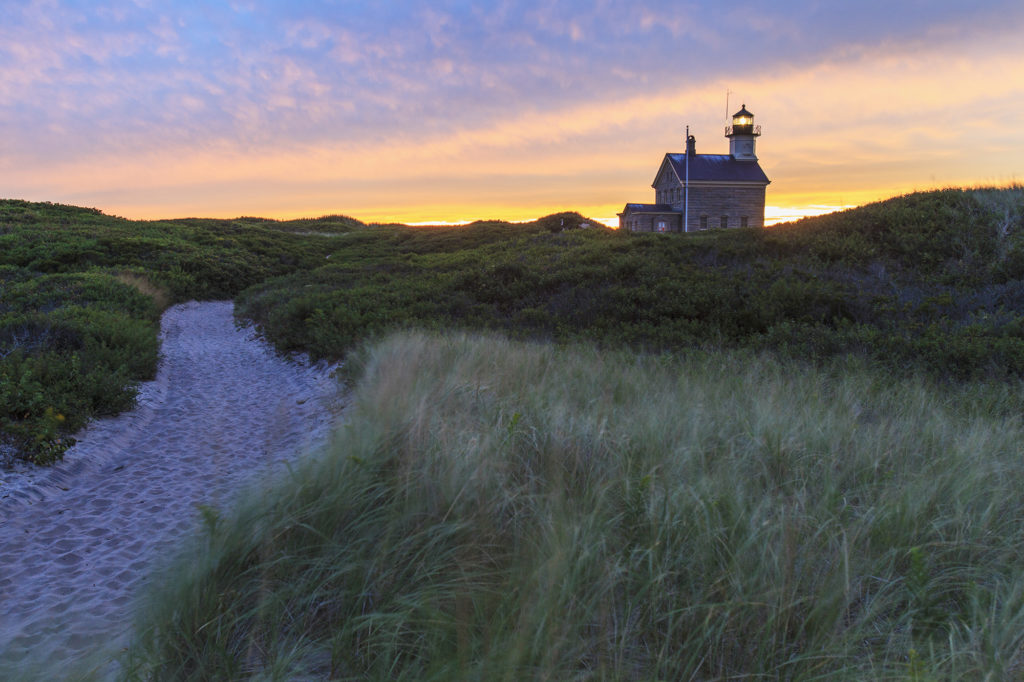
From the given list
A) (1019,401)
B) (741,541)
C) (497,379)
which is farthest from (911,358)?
(741,541)

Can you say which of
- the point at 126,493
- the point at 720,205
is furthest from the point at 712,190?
the point at 126,493

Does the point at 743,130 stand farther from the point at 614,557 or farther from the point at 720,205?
the point at 614,557

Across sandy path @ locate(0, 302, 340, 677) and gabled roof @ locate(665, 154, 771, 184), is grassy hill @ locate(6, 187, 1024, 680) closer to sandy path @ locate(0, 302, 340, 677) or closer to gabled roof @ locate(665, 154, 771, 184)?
sandy path @ locate(0, 302, 340, 677)

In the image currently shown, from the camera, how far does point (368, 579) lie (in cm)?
286

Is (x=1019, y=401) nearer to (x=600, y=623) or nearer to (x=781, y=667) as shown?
(x=781, y=667)

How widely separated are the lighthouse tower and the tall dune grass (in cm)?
4767

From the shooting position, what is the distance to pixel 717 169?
45.4 meters

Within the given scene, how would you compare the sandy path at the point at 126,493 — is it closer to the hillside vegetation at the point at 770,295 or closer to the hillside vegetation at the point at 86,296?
the hillside vegetation at the point at 86,296

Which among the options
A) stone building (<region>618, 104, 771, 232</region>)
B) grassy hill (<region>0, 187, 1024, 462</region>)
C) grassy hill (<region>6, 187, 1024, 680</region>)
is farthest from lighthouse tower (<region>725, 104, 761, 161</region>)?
grassy hill (<region>6, 187, 1024, 680</region>)

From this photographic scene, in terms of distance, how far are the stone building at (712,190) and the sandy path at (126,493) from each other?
3886cm

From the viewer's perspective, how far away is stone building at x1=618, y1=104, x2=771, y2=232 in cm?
4459

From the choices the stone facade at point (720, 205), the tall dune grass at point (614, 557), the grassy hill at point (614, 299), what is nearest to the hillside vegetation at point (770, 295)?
the grassy hill at point (614, 299)

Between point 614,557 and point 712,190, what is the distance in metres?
46.4

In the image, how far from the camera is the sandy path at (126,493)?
3307 mm
